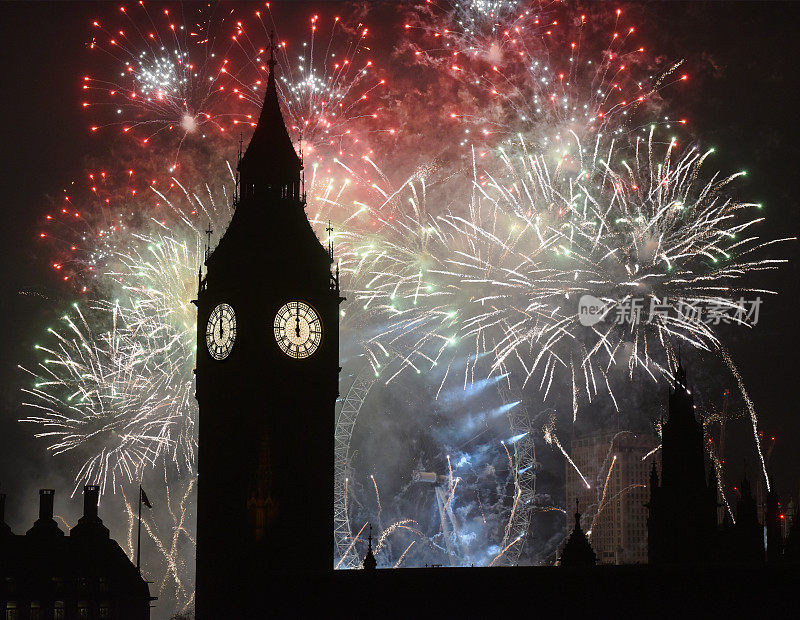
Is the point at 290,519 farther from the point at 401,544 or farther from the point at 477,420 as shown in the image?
the point at 477,420

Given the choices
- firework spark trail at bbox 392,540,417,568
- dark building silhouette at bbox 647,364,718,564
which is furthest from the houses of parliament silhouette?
firework spark trail at bbox 392,540,417,568

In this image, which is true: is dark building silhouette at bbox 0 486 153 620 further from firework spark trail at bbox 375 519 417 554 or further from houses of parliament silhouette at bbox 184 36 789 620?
houses of parliament silhouette at bbox 184 36 789 620

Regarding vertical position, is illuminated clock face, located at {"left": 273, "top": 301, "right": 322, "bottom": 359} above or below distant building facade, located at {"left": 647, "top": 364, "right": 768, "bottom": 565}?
above

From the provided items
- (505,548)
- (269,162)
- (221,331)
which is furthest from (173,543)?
(269,162)

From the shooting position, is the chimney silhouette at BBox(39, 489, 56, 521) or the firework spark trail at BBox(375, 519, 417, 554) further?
the firework spark trail at BBox(375, 519, 417, 554)

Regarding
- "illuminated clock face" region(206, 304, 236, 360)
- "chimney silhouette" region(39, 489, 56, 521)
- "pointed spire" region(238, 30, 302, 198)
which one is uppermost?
"pointed spire" region(238, 30, 302, 198)

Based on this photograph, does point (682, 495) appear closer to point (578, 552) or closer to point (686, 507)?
point (686, 507)
